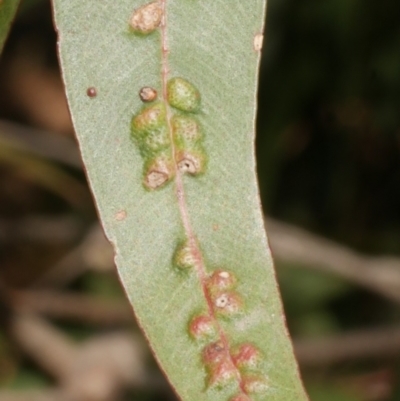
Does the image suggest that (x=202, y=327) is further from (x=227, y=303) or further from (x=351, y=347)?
(x=351, y=347)

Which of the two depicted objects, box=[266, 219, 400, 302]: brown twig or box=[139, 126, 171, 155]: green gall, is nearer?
box=[139, 126, 171, 155]: green gall

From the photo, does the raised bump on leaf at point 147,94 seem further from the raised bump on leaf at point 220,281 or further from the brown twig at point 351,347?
the brown twig at point 351,347

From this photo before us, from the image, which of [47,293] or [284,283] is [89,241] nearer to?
[47,293]

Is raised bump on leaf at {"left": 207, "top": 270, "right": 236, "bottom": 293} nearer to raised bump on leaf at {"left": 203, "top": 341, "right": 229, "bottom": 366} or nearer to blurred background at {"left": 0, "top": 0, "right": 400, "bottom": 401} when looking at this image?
raised bump on leaf at {"left": 203, "top": 341, "right": 229, "bottom": 366}

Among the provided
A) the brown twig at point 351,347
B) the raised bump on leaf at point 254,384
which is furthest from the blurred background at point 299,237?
the raised bump on leaf at point 254,384

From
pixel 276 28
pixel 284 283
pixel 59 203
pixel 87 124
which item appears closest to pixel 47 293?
pixel 59 203

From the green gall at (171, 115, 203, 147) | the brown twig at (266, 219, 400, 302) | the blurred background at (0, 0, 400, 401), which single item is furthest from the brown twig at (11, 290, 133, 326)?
the green gall at (171, 115, 203, 147)
